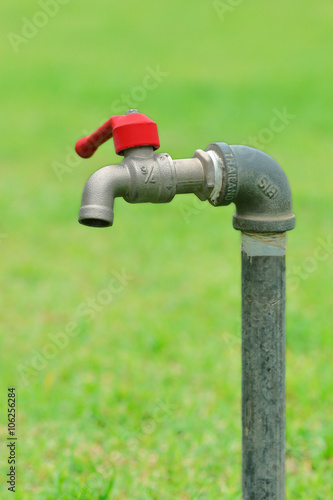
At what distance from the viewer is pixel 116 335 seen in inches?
153

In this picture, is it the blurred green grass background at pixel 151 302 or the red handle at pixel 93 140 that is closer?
the red handle at pixel 93 140

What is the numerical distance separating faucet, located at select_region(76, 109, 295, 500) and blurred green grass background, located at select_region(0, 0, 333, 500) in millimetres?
777

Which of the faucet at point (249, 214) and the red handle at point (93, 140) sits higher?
the red handle at point (93, 140)

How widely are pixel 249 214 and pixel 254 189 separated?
0.25 feet

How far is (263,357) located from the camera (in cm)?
171

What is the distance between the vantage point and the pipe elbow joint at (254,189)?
162 cm

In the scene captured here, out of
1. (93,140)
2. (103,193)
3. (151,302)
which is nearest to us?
(103,193)

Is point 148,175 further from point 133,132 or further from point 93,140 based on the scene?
point 93,140

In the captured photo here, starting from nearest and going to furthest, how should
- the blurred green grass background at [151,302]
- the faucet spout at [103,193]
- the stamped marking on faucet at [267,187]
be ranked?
the faucet spout at [103,193]
the stamped marking on faucet at [267,187]
the blurred green grass background at [151,302]

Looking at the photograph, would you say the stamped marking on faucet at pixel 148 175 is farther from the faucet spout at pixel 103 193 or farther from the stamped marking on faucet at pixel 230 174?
the stamped marking on faucet at pixel 230 174

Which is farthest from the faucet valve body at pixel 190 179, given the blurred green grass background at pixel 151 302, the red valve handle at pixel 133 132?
the blurred green grass background at pixel 151 302

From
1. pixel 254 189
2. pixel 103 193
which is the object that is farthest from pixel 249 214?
Answer: pixel 103 193

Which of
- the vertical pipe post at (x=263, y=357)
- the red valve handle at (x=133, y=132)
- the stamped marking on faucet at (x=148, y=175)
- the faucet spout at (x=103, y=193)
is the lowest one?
the vertical pipe post at (x=263, y=357)

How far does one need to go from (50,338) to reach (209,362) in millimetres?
981
